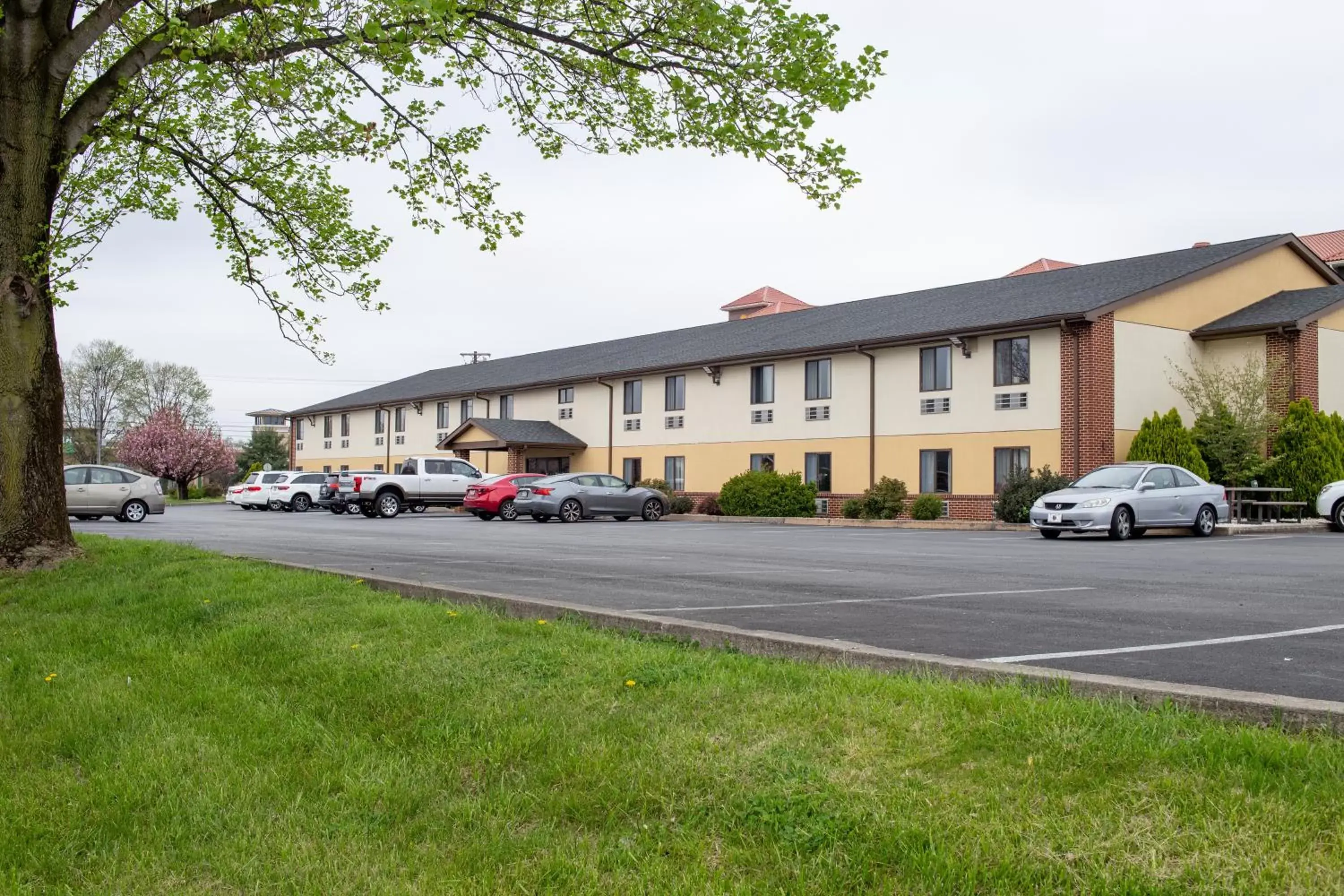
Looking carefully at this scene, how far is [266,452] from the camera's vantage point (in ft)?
291

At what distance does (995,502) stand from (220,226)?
21.0 metres

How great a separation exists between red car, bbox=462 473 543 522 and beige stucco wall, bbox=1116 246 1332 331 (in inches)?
707

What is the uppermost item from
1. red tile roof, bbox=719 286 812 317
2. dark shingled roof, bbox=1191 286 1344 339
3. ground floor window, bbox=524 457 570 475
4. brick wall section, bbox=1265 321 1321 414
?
red tile roof, bbox=719 286 812 317

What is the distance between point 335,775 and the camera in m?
4.67

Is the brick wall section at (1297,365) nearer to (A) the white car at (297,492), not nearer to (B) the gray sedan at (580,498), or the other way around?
(B) the gray sedan at (580,498)

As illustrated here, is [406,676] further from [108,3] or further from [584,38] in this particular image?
[108,3]

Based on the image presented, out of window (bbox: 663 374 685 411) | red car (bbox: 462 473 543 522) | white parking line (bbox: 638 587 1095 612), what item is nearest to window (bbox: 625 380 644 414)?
window (bbox: 663 374 685 411)

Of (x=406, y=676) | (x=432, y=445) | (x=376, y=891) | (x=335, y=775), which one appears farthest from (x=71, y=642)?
(x=432, y=445)

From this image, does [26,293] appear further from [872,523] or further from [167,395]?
[167,395]

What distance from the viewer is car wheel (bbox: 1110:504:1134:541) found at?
2142 centimetres

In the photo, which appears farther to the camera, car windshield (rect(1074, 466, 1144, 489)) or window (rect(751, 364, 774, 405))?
window (rect(751, 364, 774, 405))

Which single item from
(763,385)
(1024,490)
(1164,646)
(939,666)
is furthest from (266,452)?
(939,666)

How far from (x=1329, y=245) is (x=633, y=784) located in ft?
191

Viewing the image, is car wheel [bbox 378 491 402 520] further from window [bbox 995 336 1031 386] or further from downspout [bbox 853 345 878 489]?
window [bbox 995 336 1031 386]
